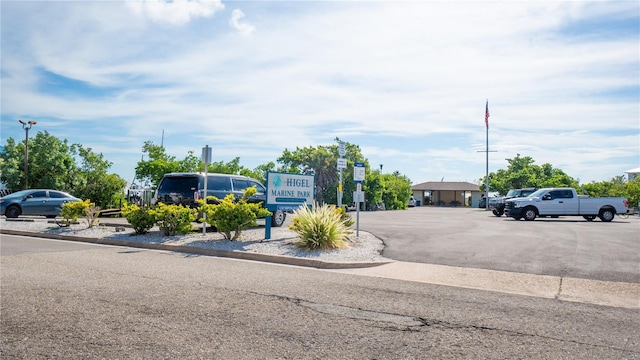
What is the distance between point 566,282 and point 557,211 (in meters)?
18.8

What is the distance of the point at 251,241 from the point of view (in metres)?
13.6

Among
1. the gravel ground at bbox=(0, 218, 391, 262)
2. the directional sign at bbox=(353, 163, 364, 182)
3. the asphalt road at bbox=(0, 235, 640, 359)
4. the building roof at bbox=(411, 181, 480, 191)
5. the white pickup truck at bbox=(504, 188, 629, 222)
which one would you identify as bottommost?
the asphalt road at bbox=(0, 235, 640, 359)

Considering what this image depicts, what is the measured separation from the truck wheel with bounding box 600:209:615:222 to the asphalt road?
21.6 m

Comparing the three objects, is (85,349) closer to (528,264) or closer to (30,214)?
(528,264)

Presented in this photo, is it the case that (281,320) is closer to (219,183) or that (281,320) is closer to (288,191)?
(288,191)

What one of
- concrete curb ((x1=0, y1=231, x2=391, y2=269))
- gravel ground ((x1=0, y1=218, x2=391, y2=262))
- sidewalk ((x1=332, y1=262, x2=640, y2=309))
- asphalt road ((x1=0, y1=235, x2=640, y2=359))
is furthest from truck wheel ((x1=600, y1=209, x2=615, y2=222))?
asphalt road ((x1=0, y1=235, x2=640, y2=359))

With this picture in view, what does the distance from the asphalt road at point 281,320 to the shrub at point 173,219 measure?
18.2ft

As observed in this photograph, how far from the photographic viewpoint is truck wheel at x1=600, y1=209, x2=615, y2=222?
84.4ft

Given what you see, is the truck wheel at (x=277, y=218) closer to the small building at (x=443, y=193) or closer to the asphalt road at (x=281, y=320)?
the asphalt road at (x=281, y=320)

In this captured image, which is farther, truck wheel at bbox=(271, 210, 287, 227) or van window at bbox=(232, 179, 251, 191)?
van window at bbox=(232, 179, 251, 191)

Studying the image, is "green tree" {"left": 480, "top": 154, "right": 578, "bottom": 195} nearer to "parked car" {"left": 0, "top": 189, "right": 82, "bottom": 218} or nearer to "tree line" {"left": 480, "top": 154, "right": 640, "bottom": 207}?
"tree line" {"left": 480, "top": 154, "right": 640, "bottom": 207}

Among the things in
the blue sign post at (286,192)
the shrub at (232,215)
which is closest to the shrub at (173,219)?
the shrub at (232,215)

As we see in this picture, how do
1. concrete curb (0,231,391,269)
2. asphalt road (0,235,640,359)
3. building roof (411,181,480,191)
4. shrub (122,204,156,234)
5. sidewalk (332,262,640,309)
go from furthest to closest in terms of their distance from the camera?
building roof (411,181,480,191) → shrub (122,204,156,234) → concrete curb (0,231,391,269) → sidewalk (332,262,640,309) → asphalt road (0,235,640,359)

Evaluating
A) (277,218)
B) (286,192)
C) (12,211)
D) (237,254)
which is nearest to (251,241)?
(237,254)
